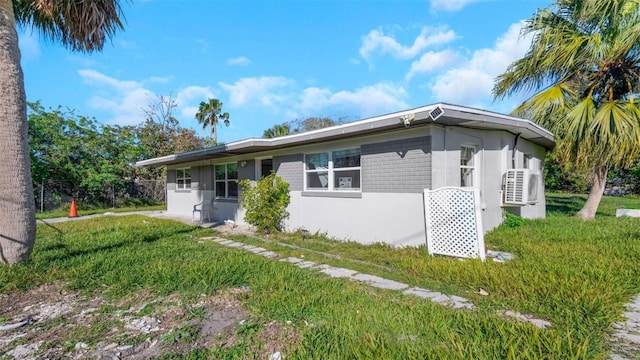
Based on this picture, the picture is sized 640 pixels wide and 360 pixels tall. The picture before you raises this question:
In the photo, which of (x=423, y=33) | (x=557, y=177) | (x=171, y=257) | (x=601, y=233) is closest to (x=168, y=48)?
(x=171, y=257)

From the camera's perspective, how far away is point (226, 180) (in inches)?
448

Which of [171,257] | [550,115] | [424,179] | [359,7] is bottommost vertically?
[171,257]

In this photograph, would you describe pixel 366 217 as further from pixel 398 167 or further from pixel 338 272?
pixel 338 272

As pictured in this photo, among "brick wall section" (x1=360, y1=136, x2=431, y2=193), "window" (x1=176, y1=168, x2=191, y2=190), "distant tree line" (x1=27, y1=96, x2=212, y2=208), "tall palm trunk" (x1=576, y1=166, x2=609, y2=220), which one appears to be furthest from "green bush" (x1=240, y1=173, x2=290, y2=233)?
"distant tree line" (x1=27, y1=96, x2=212, y2=208)

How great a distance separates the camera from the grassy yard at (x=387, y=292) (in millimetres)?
2527

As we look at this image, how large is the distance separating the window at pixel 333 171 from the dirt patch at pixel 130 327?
4142mm

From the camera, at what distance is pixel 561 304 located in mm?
3264

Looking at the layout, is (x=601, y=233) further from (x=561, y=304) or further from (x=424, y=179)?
(x=561, y=304)

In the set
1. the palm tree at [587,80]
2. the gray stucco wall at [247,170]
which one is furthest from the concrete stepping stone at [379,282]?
the palm tree at [587,80]

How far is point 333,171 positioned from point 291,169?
1517 millimetres

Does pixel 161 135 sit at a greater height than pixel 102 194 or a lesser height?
greater

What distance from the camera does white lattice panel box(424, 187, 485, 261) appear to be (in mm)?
5145

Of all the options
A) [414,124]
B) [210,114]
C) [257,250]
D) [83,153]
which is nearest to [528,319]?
[414,124]

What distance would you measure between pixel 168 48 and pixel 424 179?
983cm
